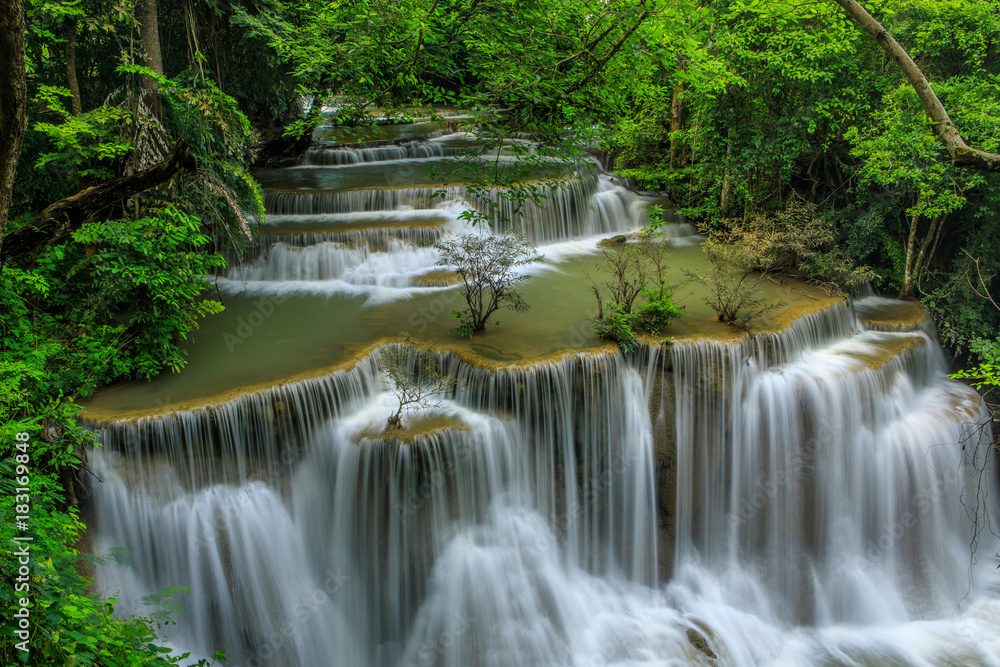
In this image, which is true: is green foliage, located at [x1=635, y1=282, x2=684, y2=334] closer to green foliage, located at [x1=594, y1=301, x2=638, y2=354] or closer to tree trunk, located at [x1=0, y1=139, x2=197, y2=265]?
green foliage, located at [x1=594, y1=301, x2=638, y2=354]

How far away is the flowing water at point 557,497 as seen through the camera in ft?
21.2

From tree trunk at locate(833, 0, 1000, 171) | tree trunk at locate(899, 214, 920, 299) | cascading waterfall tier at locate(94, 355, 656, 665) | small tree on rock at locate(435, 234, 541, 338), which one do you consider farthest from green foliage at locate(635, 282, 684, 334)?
tree trunk at locate(899, 214, 920, 299)

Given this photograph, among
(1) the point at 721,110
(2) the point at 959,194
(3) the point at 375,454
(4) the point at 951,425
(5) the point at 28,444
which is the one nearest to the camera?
(5) the point at 28,444

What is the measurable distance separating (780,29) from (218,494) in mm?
11336

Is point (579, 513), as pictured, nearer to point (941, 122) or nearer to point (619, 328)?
point (619, 328)

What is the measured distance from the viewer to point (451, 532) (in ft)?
22.9

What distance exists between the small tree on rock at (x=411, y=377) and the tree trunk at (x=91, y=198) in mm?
3694

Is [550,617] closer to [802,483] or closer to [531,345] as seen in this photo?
[531,345]

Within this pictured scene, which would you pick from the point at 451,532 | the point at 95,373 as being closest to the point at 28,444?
the point at 95,373

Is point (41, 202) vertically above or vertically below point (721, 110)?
below

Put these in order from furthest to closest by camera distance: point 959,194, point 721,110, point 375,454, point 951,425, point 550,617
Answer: point 721,110 < point 959,194 < point 951,425 < point 550,617 < point 375,454

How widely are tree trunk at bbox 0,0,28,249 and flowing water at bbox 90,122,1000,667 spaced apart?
4.32 meters

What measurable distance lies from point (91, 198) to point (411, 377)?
14.6ft

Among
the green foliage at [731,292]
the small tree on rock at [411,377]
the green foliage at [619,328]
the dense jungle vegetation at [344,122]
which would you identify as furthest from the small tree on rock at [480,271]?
the green foliage at [731,292]
